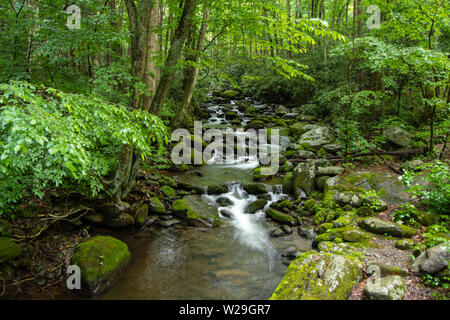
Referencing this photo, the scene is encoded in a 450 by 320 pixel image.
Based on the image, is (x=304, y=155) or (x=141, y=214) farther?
(x=304, y=155)

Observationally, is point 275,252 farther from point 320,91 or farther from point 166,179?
point 320,91

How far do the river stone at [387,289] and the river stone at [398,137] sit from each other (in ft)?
22.1

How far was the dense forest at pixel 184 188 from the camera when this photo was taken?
3762mm

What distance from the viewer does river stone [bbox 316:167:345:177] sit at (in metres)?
8.52

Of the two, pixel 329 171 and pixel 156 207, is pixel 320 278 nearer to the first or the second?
pixel 156 207

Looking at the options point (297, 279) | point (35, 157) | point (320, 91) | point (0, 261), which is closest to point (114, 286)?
point (0, 261)

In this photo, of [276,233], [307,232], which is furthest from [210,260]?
[307,232]

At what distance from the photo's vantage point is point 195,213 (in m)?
7.25

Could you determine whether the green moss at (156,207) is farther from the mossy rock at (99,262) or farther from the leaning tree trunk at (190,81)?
the leaning tree trunk at (190,81)

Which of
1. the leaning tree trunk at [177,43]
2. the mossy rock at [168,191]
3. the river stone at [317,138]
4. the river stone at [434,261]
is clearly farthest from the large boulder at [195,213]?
the river stone at [317,138]

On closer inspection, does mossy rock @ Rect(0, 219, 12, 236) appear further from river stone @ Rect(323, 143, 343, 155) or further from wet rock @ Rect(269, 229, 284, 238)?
river stone @ Rect(323, 143, 343, 155)

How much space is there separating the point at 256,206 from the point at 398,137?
5.78 m

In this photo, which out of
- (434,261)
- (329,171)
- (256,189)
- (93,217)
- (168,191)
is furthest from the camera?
(256,189)
